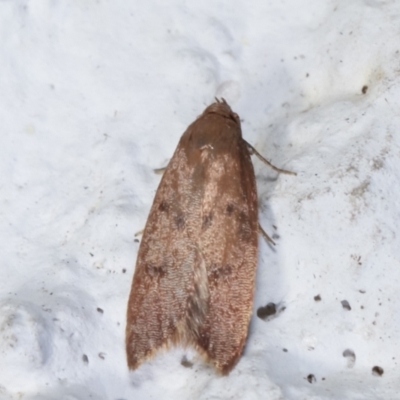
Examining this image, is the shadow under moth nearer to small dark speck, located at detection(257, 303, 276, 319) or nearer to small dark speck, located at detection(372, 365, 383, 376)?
small dark speck, located at detection(257, 303, 276, 319)

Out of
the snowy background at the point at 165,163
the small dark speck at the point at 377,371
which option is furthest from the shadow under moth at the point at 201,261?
the small dark speck at the point at 377,371

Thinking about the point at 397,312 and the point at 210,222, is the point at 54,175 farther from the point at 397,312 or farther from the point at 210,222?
the point at 397,312

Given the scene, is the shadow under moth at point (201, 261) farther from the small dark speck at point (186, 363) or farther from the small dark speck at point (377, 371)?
the small dark speck at point (377, 371)

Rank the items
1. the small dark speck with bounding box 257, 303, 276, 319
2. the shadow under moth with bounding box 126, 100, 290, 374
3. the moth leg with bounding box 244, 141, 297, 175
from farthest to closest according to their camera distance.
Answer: the moth leg with bounding box 244, 141, 297, 175 < the small dark speck with bounding box 257, 303, 276, 319 < the shadow under moth with bounding box 126, 100, 290, 374

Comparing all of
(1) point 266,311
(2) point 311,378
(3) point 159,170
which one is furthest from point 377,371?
(3) point 159,170

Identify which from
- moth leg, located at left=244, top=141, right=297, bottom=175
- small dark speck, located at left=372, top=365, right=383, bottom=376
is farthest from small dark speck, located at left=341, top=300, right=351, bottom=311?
moth leg, located at left=244, top=141, right=297, bottom=175

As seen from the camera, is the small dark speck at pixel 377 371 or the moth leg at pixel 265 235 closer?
the small dark speck at pixel 377 371
